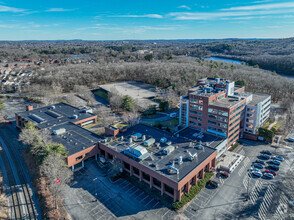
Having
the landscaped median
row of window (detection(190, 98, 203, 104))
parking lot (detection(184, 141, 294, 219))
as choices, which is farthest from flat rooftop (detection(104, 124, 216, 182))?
row of window (detection(190, 98, 203, 104))

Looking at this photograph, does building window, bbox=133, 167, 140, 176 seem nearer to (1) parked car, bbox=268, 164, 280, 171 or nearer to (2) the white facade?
(1) parked car, bbox=268, 164, 280, 171

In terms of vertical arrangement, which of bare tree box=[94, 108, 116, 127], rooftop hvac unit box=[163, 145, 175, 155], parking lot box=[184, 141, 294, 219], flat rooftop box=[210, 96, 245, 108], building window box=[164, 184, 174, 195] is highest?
flat rooftop box=[210, 96, 245, 108]

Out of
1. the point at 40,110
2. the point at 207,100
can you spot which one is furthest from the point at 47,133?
the point at 207,100

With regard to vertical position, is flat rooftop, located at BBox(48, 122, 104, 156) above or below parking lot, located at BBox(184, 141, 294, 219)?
above

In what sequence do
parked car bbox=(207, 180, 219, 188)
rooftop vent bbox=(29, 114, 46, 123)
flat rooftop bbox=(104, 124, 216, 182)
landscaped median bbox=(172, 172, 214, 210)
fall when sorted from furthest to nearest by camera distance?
1. rooftop vent bbox=(29, 114, 46, 123)
2. parked car bbox=(207, 180, 219, 188)
3. flat rooftop bbox=(104, 124, 216, 182)
4. landscaped median bbox=(172, 172, 214, 210)

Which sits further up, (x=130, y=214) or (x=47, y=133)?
(x=47, y=133)

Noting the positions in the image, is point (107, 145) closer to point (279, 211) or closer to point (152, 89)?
point (279, 211)

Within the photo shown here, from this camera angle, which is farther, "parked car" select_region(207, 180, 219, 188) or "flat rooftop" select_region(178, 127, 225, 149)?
"flat rooftop" select_region(178, 127, 225, 149)

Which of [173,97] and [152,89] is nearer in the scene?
[173,97]
